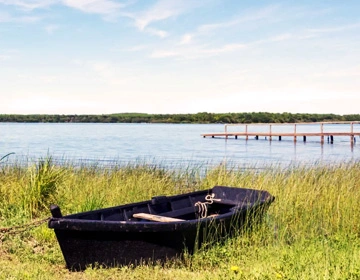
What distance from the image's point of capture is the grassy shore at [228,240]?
22.1ft

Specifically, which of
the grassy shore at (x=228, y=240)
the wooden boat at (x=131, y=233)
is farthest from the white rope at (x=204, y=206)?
the wooden boat at (x=131, y=233)

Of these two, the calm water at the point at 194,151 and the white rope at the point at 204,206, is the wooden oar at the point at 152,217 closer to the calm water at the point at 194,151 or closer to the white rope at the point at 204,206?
the white rope at the point at 204,206

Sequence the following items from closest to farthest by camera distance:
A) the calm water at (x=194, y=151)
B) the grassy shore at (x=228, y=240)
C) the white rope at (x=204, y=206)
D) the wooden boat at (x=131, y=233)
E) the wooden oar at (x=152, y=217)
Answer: the grassy shore at (x=228, y=240)
the wooden boat at (x=131, y=233)
the wooden oar at (x=152, y=217)
the white rope at (x=204, y=206)
the calm water at (x=194, y=151)

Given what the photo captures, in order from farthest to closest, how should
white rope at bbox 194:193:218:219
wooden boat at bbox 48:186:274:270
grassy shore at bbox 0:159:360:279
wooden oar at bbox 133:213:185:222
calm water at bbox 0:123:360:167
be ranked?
calm water at bbox 0:123:360:167 → white rope at bbox 194:193:218:219 → wooden oar at bbox 133:213:185:222 → wooden boat at bbox 48:186:274:270 → grassy shore at bbox 0:159:360:279

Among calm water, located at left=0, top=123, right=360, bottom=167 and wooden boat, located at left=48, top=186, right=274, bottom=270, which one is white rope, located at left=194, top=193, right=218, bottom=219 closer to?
wooden boat, located at left=48, top=186, right=274, bottom=270

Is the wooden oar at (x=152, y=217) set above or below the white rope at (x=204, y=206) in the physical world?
above

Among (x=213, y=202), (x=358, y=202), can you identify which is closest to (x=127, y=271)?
(x=213, y=202)

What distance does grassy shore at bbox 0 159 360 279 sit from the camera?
6734 millimetres

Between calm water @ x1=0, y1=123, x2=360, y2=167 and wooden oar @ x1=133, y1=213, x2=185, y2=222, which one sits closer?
wooden oar @ x1=133, y1=213, x2=185, y2=222

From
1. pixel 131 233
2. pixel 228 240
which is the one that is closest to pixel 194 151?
pixel 228 240

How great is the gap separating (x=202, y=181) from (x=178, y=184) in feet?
2.53

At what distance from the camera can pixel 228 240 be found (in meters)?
8.42

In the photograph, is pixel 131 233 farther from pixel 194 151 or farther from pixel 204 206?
pixel 194 151

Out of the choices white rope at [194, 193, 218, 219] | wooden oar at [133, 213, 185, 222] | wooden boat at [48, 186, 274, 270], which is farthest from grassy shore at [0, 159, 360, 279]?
white rope at [194, 193, 218, 219]
